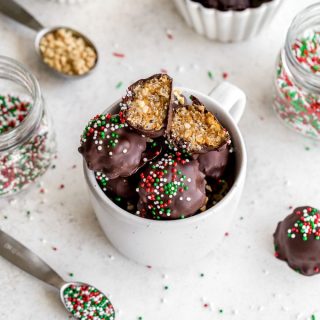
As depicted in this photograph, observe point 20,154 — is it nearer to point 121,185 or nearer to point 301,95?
point 121,185

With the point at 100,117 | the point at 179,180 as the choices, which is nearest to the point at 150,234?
the point at 179,180

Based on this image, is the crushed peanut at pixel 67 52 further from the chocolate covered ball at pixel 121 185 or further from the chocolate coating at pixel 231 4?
the chocolate covered ball at pixel 121 185

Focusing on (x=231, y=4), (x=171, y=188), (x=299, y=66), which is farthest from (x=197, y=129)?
(x=231, y=4)

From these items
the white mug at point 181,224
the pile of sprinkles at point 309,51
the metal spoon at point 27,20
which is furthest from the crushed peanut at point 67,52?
the pile of sprinkles at point 309,51

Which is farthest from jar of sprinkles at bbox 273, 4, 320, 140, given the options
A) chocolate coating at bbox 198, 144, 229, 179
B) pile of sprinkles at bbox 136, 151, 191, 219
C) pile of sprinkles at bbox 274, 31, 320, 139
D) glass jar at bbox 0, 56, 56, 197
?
glass jar at bbox 0, 56, 56, 197

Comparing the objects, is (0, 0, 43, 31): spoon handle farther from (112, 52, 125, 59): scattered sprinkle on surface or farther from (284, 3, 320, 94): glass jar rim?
(284, 3, 320, 94): glass jar rim

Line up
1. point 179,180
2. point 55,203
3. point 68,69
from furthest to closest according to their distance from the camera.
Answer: point 68,69, point 55,203, point 179,180

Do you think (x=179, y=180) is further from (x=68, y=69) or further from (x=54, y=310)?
(x=68, y=69)
